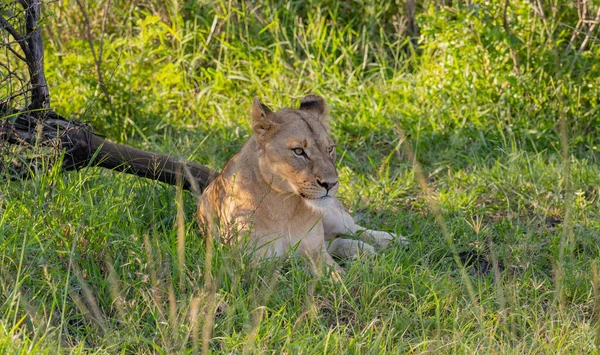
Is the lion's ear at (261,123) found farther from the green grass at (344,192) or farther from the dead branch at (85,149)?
the green grass at (344,192)

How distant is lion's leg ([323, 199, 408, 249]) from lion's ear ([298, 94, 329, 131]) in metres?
0.49

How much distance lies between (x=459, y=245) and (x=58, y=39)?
12.5 ft

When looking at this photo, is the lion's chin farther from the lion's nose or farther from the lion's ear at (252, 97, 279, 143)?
the lion's ear at (252, 97, 279, 143)

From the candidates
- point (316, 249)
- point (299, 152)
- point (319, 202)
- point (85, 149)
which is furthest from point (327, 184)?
point (85, 149)

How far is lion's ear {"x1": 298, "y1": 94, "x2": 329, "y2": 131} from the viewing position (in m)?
4.28

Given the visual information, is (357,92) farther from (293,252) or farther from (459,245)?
(293,252)

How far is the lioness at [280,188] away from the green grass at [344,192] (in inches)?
5.3

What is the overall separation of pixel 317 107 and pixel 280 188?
55cm

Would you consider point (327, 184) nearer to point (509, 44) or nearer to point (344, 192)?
point (344, 192)

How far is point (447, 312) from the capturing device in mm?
3660

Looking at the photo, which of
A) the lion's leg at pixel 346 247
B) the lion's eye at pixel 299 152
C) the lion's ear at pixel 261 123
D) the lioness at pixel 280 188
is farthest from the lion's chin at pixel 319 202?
the lion's leg at pixel 346 247

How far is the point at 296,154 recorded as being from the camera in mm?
3900

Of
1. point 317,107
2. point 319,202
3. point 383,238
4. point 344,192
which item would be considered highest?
point 317,107

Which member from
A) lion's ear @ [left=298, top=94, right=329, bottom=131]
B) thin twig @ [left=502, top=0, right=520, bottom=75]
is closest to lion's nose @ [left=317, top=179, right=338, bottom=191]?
lion's ear @ [left=298, top=94, right=329, bottom=131]
